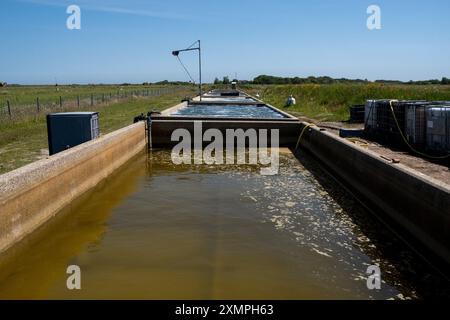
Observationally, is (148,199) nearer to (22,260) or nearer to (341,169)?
(22,260)

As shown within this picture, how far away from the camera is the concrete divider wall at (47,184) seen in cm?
571

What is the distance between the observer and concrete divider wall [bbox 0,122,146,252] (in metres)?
5.71

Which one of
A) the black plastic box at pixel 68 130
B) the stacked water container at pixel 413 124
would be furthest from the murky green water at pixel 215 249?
the stacked water container at pixel 413 124

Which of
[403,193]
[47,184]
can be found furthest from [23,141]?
[403,193]

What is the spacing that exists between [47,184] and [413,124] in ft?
28.0

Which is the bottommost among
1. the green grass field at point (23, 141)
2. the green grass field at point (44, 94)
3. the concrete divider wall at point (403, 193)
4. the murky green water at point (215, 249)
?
the murky green water at point (215, 249)

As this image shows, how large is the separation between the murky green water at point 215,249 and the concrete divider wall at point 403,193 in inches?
12.4

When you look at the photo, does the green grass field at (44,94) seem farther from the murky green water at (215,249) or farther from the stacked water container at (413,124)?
the murky green water at (215,249)

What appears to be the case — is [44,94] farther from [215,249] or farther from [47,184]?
[215,249]

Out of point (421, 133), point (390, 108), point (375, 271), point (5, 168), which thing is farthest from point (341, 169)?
point (5, 168)

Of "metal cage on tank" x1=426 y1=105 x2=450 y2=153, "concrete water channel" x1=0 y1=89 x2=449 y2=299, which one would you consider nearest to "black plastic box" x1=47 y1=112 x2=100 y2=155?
"concrete water channel" x1=0 y1=89 x2=449 y2=299

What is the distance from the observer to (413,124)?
1124 cm

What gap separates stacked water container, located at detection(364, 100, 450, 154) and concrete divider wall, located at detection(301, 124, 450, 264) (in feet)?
6.04

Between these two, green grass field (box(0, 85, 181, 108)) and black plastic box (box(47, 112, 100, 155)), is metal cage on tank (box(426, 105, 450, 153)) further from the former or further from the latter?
green grass field (box(0, 85, 181, 108))
